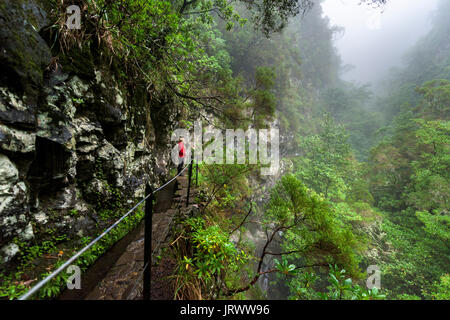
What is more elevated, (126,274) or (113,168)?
(113,168)

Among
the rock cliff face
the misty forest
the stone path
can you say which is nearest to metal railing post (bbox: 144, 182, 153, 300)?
the stone path

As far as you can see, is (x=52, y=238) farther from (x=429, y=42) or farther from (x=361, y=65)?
(x=361, y=65)

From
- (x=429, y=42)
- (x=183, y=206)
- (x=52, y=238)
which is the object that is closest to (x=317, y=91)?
(x=429, y=42)

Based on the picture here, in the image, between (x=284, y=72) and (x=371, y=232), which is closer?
(x=371, y=232)

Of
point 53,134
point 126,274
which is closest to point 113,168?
point 53,134

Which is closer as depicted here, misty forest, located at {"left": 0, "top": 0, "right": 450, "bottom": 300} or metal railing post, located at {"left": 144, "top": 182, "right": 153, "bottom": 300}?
metal railing post, located at {"left": 144, "top": 182, "right": 153, "bottom": 300}

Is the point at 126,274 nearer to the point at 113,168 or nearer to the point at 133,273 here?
the point at 133,273

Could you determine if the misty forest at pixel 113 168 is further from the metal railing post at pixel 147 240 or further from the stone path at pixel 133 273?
the metal railing post at pixel 147 240

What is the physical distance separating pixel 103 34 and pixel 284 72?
18.5m

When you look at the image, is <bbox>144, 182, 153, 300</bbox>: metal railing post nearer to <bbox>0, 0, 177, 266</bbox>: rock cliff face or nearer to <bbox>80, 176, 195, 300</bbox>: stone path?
<bbox>80, 176, 195, 300</bbox>: stone path

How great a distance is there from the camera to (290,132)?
19.2 m

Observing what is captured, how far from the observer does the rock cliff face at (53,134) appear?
69.4 inches

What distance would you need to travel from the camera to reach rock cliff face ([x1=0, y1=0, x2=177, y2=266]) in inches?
69.4

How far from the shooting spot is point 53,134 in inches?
85.8
